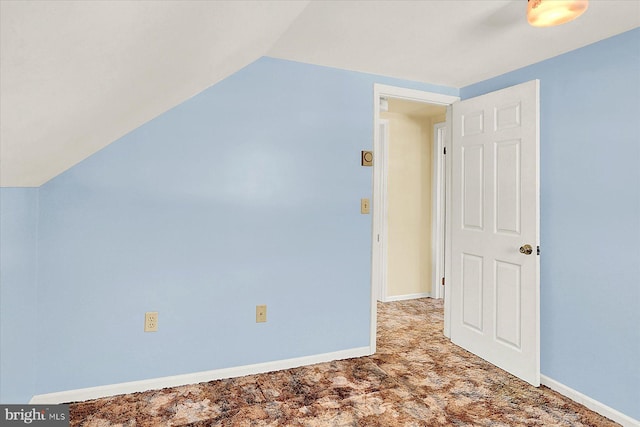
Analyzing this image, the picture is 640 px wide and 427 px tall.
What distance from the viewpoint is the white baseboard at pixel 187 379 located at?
85.4 inches

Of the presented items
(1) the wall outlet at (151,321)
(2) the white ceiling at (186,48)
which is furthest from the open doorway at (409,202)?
(1) the wall outlet at (151,321)

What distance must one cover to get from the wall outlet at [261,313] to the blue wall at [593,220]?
1.95m

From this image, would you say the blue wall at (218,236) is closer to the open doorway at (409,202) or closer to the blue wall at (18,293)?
the blue wall at (18,293)

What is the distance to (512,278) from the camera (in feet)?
8.64

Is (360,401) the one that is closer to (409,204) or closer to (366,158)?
(366,158)

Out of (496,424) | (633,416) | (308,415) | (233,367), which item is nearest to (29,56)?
(308,415)

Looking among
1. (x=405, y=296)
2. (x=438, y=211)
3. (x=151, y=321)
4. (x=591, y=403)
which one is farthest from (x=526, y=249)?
(x=151, y=321)

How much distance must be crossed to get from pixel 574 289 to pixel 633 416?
73cm

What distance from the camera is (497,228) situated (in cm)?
276

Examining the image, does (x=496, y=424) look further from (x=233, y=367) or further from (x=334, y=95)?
(x=334, y=95)

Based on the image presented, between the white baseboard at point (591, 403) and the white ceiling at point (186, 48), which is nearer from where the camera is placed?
the white ceiling at point (186, 48)
